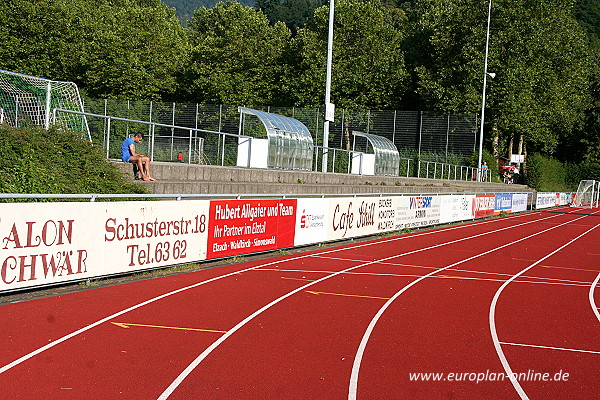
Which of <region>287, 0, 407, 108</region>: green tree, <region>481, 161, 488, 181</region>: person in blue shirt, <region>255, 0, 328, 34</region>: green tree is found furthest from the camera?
<region>255, 0, 328, 34</region>: green tree

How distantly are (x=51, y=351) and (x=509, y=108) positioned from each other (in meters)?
53.6

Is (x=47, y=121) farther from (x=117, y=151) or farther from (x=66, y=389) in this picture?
(x=66, y=389)

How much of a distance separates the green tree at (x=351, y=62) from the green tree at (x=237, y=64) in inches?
81.5

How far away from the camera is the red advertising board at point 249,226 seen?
546 inches

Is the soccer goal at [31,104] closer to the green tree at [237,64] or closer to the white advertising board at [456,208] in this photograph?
the white advertising board at [456,208]

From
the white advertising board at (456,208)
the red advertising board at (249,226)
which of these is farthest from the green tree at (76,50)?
the red advertising board at (249,226)

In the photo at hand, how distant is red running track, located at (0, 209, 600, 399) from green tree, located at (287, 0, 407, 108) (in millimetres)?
43218

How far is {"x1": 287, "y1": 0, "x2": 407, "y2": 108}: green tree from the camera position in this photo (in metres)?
56.6

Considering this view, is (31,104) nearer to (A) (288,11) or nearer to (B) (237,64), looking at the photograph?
(B) (237,64)

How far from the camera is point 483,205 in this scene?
35.6 metres

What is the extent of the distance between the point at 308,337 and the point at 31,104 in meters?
10.4

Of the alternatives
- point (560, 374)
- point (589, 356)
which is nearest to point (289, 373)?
point (560, 374)

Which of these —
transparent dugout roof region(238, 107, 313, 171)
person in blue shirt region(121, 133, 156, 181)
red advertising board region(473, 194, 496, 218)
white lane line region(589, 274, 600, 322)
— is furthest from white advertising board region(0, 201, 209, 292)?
red advertising board region(473, 194, 496, 218)

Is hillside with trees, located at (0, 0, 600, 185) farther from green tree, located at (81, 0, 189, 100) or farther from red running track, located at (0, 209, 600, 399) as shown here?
red running track, located at (0, 209, 600, 399)
